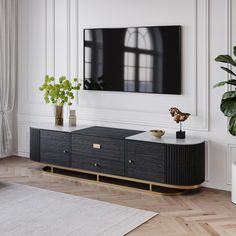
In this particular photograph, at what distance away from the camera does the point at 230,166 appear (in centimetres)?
474

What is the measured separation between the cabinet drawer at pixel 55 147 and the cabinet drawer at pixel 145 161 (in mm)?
834

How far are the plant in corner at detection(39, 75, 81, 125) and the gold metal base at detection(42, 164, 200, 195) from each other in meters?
0.62

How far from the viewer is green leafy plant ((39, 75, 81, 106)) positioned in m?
5.57

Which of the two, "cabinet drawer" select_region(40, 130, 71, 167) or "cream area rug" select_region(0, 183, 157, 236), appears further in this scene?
"cabinet drawer" select_region(40, 130, 71, 167)

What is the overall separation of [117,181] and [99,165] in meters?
0.29

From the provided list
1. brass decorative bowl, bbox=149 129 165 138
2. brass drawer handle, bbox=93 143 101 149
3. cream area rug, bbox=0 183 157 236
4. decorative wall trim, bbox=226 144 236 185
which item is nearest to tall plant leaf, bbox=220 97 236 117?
decorative wall trim, bbox=226 144 236 185

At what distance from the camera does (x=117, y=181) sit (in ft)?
16.8

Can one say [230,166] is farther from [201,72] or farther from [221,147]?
[201,72]

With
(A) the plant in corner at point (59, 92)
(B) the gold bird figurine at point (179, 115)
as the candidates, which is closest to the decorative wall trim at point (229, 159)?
(B) the gold bird figurine at point (179, 115)

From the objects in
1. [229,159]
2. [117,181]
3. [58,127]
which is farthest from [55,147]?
[229,159]

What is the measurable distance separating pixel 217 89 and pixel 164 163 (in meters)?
0.98

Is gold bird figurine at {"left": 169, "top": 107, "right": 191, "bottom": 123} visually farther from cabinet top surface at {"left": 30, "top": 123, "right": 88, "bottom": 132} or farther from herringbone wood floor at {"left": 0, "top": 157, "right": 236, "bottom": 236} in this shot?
cabinet top surface at {"left": 30, "top": 123, "right": 88, "bottom": 132}

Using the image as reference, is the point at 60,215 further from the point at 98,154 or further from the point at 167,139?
the point at 167,139

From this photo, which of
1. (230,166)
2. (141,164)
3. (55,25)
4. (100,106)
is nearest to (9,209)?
(141,164)
